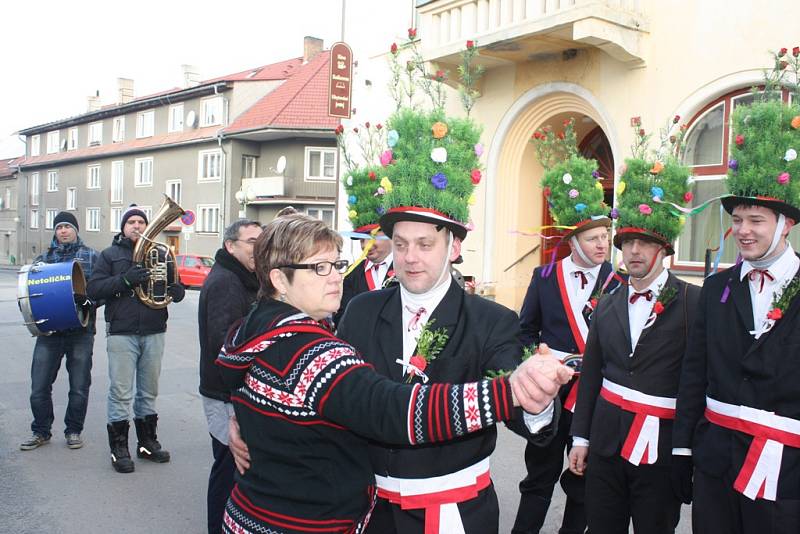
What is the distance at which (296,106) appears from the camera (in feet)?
109

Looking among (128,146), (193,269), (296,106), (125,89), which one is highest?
(125,89)

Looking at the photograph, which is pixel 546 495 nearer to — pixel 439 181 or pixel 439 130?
pixel 439 181

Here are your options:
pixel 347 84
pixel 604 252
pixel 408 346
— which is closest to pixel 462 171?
pixel 408 346

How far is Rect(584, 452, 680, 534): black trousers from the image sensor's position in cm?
359

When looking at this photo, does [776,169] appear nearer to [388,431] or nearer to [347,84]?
[388,431]

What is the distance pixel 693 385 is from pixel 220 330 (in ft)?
9.10

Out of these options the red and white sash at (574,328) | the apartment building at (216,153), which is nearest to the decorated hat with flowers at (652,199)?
the red and white sash at (574,328)

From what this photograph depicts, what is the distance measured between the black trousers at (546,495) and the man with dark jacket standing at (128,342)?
134 inches

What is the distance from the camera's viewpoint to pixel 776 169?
3.23m

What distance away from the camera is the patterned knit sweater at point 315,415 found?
6.55 feet

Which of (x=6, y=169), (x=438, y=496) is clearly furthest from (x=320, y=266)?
(x=6, y=169)

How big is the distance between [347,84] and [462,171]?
14.1 meters

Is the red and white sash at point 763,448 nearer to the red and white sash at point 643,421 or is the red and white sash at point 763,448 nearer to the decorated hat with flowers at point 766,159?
the red and white sash at point 643,421

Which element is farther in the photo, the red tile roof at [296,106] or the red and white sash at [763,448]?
the red tile roof at [296,106]
